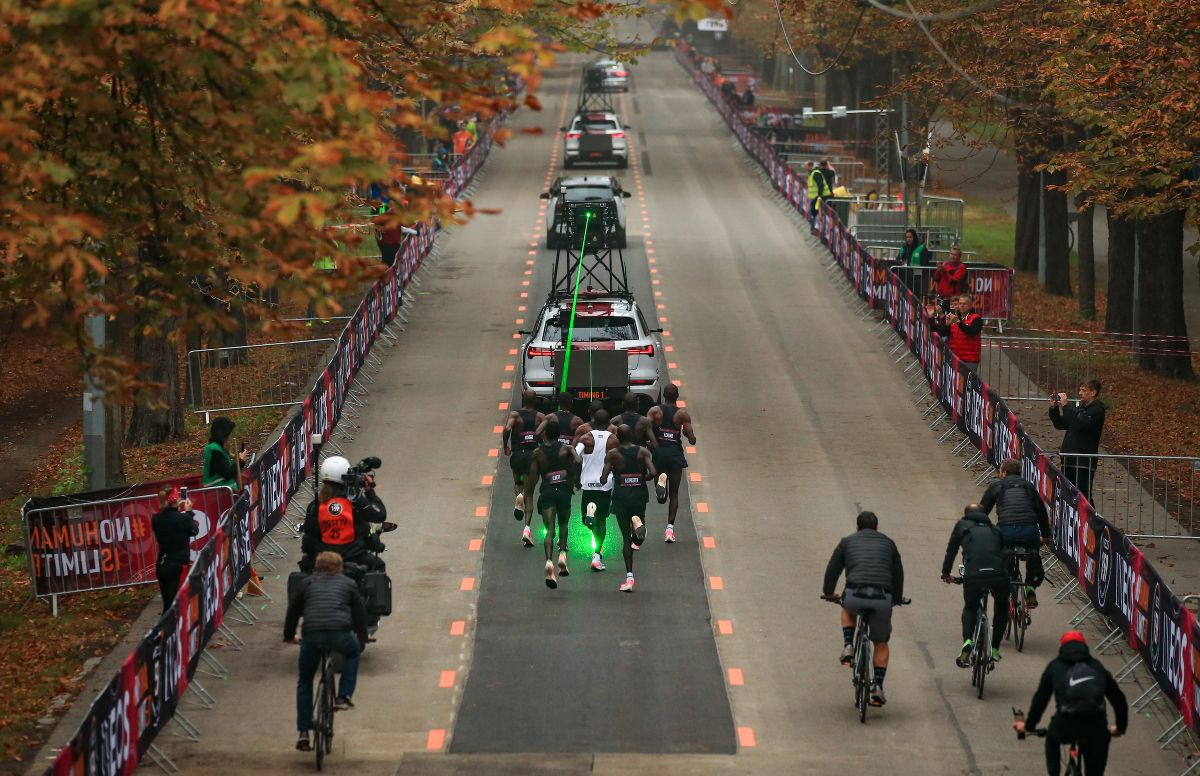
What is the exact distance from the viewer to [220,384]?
89.5 feet

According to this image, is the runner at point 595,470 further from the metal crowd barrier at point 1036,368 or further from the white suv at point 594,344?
the metal crowd barrier at point 1036,368

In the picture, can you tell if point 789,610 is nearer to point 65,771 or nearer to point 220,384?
point 65,771

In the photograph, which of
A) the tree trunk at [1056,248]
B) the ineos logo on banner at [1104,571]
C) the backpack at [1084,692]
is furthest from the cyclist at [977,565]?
the tree trunk at [1056,248]

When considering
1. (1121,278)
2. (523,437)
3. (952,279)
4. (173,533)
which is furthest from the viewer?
(1121,278)

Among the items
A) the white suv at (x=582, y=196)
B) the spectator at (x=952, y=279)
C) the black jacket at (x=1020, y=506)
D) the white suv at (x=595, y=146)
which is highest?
the white suv at (x=595, y=146)

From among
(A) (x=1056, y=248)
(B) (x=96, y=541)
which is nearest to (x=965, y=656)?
(B) (x=96, y=541)

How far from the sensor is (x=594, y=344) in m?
25.4

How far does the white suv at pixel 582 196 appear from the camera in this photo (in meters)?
40.9

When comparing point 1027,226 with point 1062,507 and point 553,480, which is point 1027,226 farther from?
point 553,480

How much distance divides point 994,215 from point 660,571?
38.1 m

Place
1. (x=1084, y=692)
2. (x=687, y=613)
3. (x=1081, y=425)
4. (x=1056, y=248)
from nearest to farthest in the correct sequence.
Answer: (x=1084, y=692) < (x=687, y=613) < (x=1081, y=425) < (x=1056, y=248)

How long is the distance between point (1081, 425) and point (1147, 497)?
9.22 ft

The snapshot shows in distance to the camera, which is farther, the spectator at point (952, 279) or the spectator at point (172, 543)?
the spectator at point (952, 279)

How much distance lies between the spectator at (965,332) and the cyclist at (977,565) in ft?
34.2
